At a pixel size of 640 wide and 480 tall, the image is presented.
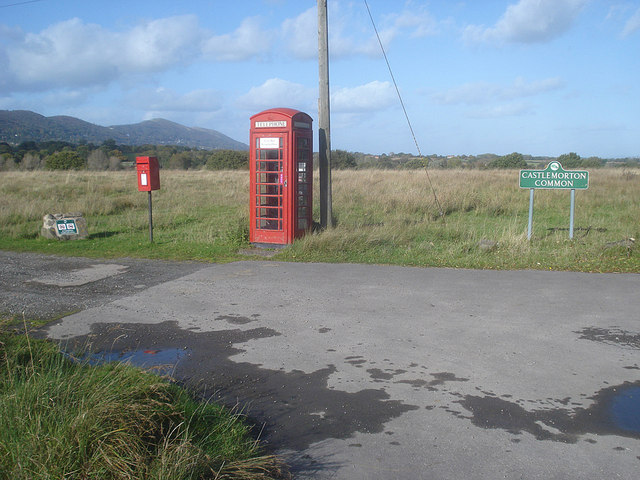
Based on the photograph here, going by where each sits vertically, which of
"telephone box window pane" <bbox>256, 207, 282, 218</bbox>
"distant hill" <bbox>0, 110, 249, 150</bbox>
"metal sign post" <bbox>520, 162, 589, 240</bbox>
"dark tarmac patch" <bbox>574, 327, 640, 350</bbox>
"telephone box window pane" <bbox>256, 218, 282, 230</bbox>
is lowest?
"dark tarmac patch" <bbox>574, 327, 640, 350</bbox>

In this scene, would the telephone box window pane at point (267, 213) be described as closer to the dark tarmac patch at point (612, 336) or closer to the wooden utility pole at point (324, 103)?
the wooden utility pole at point (324, 103)

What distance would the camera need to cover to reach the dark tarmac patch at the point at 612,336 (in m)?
6.03

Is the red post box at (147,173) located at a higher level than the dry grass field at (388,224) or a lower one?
higher

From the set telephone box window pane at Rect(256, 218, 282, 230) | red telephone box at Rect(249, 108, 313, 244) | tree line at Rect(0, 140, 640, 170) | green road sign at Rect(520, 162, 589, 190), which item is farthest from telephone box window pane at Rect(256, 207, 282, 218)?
tree line at Rect(0, 140, 640, 170)

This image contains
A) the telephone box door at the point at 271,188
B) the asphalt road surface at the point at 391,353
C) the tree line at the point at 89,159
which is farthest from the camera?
the tree line at the point at 89,159

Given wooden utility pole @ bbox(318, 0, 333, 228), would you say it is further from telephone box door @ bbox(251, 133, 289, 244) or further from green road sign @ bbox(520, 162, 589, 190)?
green road sign @ bbox(520, 162, 589, 190)

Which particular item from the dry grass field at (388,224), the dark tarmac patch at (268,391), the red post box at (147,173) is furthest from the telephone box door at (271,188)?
the dark tarmac patch at (268,391)

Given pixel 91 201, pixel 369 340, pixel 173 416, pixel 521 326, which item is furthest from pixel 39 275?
pixel 91 201

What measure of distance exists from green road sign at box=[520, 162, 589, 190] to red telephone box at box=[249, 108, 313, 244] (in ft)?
15.7

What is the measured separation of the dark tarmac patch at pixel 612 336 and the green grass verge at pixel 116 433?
417 centimetres

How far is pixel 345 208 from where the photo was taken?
1917 cm

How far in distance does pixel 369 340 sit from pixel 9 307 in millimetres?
4793

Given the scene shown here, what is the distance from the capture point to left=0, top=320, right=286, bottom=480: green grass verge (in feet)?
9.90

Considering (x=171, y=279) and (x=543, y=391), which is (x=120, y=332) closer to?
(x=171, y=279)
